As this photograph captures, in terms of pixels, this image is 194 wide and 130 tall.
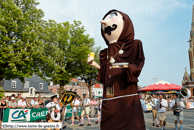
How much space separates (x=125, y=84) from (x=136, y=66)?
441 mm

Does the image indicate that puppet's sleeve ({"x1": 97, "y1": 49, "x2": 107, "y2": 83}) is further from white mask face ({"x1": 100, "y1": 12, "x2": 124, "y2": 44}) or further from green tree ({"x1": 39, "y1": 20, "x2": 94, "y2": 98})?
green tree ({"x1": 39, "y1": 20, "x2": 94, "y2": 98})

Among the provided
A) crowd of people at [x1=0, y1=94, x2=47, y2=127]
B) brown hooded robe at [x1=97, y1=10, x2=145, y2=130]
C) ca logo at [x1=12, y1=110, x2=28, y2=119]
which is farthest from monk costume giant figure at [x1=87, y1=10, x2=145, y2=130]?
crowd of people at [x1=0, y1=94, x2=47, y2=127]

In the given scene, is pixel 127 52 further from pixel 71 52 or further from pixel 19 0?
pixel 71 52

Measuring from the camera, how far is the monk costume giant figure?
351cm

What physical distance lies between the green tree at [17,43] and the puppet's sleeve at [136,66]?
13.3m

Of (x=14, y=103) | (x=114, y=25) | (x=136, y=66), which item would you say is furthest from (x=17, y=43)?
(x=136, y=66)

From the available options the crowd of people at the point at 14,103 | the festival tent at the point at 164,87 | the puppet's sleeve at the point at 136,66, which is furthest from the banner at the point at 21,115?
the festival tent at the point at 164,87

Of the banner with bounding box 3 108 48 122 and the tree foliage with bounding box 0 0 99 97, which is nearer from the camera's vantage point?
the banner with bounding box 3 108 48 122

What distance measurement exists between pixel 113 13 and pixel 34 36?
46.6 ft

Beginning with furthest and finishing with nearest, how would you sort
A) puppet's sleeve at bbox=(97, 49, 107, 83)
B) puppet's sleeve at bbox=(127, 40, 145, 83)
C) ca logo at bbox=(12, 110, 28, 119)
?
ca logo at bbox=(12, 110, 28, 119), puppet's sleeve at bbox=(97, 49, 107, 83), puppet's sleeve at bbox=(127, 40, 145, 83)

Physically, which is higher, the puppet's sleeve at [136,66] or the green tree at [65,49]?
the green tree at [65,49]

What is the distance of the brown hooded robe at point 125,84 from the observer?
3506 millimetres

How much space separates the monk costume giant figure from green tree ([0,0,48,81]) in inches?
505

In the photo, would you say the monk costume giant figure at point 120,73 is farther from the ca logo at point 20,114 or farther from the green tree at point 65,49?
the green tree at point 65,49
